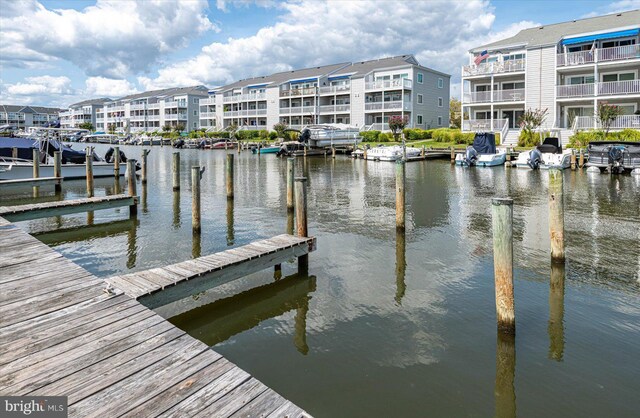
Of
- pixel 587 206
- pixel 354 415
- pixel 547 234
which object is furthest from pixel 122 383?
pixel 587 206

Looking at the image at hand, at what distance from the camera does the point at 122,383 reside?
4559 millimetres

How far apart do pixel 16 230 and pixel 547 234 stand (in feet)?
48.8

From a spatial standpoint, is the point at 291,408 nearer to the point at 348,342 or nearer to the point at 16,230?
the point at 348,342

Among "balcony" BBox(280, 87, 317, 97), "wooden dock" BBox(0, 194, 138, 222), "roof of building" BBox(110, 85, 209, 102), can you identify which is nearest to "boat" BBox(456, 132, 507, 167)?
"wooden dock" BBox(0, 194, 138, 222)

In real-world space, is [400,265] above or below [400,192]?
below

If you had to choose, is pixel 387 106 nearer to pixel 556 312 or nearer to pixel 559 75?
pixel 559 75

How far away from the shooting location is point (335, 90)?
239 ft

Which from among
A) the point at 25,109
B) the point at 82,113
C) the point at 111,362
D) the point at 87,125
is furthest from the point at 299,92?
the point at 25,109

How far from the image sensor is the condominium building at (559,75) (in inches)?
1655

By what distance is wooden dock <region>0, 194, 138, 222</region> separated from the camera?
1487 centimetres

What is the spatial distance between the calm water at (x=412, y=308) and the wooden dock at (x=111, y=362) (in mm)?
1779

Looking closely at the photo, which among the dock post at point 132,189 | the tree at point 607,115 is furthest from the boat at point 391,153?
the dock post at point 132,189

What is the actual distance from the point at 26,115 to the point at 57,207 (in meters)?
168

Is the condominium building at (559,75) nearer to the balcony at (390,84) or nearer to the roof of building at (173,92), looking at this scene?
the balcony at (390,84)
